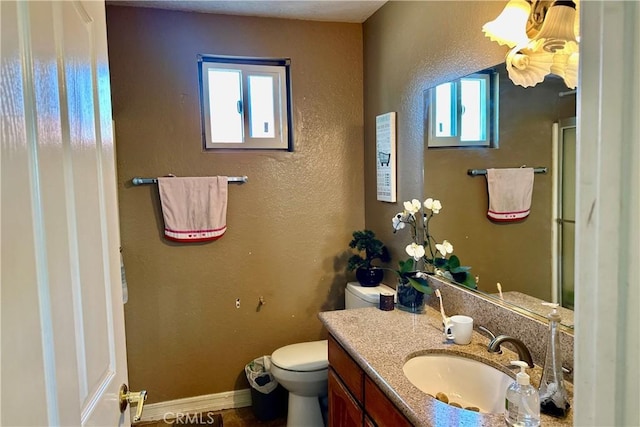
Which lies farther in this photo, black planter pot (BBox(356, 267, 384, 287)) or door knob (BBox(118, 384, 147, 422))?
black planter pot (BBox(356, 267, 384, 287))

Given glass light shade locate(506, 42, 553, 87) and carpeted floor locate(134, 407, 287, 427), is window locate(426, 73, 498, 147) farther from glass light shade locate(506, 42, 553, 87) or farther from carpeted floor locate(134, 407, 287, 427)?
carpeted floor locate(134, 407, 287, 427)

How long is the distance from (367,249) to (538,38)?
1.45 meters

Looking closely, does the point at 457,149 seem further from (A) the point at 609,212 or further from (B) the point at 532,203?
(A) the point at 609,212

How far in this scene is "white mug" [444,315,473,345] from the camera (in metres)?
1.58

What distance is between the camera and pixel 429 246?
6.87 feet

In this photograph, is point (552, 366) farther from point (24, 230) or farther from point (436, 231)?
point (24, 230)

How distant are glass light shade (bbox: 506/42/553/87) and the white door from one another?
4.37 feet

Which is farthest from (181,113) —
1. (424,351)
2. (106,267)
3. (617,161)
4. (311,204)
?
(617,161)

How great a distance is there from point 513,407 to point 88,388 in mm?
966

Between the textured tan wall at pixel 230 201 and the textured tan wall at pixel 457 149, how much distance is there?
268mm

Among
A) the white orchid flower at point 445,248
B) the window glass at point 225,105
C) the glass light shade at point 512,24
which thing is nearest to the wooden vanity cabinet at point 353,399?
the white orchid flower at point 445,248

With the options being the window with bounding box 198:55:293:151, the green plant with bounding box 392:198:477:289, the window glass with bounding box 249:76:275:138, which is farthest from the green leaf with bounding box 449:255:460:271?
the window glass with bounding box 249:76:275:138

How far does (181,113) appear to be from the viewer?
2529mm

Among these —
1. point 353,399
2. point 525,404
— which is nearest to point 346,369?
point 353,399
